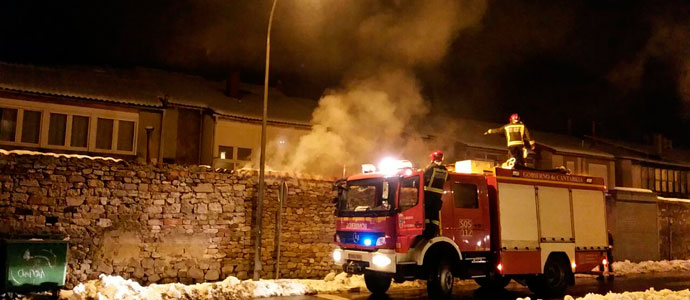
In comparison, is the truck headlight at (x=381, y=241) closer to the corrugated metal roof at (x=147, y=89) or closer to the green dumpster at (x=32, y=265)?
the green dumpster at (x=32, y=265)

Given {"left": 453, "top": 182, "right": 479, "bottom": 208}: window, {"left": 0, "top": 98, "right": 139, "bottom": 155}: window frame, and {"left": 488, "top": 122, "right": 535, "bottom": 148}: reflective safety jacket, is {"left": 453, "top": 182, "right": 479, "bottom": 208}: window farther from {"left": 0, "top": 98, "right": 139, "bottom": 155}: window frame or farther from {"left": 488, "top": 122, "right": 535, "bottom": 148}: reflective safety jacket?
{"left": 0, "top": 98, "right": 139, "bottom": 155}: window frame

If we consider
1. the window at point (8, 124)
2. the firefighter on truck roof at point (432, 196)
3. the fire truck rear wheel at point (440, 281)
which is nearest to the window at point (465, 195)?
the firefighter on truck roof at point (432, 196)

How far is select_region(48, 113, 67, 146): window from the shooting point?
19188 millimetres

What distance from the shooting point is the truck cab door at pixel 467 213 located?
1177 centimetres

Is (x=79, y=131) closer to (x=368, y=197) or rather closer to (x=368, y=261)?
(x=368, y=197)

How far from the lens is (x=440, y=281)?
11336 millimetres

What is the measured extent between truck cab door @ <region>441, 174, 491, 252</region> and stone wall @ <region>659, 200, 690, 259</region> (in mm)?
16585

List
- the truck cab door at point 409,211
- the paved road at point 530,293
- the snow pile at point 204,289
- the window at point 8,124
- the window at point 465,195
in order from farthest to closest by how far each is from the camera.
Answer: the window at point 8,124
the paved road at point 530,293
the window at point 465,195
the truck cab door at point 409,211
the snow pile at point 204,289

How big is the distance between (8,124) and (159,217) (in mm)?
8423

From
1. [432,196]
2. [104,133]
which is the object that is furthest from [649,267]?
[104,133]

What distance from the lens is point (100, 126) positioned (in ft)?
65.6

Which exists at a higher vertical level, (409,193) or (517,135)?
(517,135)

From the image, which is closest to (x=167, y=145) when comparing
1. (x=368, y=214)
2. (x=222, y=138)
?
(x=222, y=138)

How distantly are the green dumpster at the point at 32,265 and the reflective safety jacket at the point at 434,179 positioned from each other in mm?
7491
